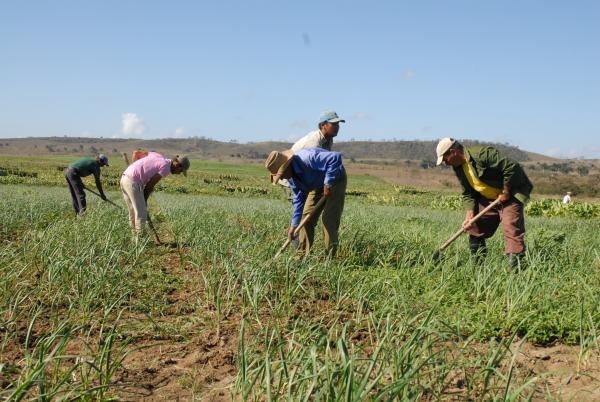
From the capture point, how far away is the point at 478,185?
565cm

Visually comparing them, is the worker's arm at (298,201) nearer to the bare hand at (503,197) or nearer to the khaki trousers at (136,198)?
the bare hand at (503,197)

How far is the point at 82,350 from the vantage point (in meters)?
3.13

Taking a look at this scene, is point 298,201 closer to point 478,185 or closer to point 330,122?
point 330,122

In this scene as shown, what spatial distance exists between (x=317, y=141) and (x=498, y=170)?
6.39 ft

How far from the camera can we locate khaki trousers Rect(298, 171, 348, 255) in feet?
18.4

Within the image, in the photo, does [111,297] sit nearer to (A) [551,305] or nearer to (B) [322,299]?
(B) [322,299]

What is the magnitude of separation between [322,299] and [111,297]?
1.65 meters

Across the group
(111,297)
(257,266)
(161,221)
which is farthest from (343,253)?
(161,221)

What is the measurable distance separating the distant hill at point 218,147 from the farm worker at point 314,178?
117167 millimetres

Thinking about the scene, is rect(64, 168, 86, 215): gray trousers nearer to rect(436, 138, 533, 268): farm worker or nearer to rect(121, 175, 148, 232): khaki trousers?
rect(121, 175, 148, 232): khaki trousers

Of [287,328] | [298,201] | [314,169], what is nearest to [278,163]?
[314,169]

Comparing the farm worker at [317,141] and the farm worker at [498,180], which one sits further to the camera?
the farm worker at [317,141]

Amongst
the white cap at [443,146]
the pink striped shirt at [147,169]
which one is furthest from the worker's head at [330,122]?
the pink striped shirt at [147,169]

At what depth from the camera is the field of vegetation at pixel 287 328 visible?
2375mm
